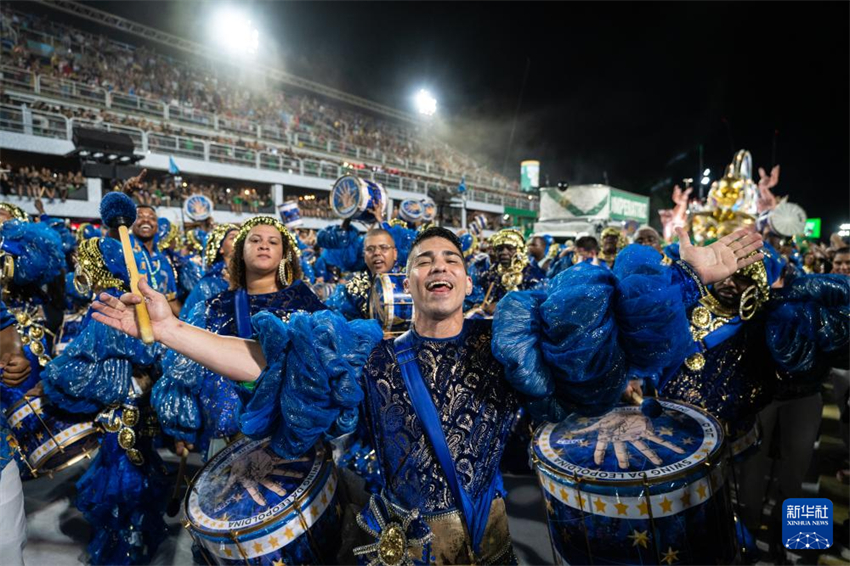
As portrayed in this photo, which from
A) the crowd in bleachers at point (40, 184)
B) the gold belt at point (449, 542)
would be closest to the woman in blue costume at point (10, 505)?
the gold belt at point (449, 542)

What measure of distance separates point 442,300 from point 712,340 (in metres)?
2.14

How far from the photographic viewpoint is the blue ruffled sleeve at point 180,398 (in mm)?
2734

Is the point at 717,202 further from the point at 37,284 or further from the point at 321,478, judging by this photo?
the point at 37,284

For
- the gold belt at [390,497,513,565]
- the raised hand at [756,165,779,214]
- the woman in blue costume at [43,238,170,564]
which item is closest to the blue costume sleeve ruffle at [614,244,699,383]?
the gold belt at [390,497,513,565]

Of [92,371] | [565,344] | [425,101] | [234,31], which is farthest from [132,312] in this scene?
[425,101]

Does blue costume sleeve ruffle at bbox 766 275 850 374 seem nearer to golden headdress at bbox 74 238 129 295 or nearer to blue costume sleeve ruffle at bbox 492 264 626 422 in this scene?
blue costume sleeve ruffle at bbox 492 264 626 422

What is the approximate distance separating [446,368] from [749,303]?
232 centimetres

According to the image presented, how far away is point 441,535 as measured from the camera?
1.76 m

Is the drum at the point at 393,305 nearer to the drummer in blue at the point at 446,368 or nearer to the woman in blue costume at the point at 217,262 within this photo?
the drummer in blue at the point at 446,368

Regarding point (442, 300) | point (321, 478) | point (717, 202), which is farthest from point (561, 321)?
point (717, 202)

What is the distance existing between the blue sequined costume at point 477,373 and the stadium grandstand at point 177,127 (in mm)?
14097

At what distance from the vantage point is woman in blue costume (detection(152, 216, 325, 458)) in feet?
9.02

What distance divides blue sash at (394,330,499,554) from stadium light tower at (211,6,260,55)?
4198cm

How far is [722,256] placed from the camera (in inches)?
65.3
